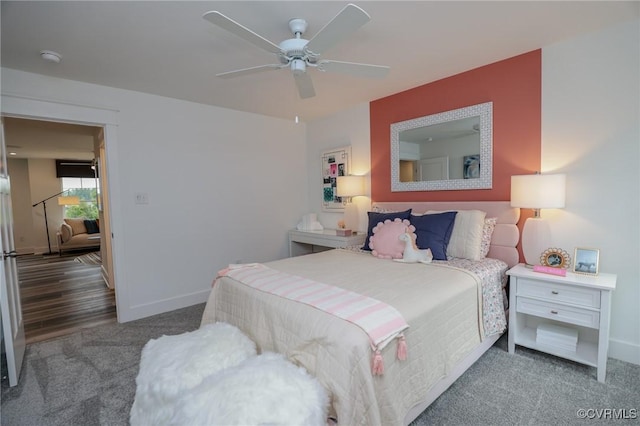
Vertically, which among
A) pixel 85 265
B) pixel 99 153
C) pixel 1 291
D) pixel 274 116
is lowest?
pixel 85 265

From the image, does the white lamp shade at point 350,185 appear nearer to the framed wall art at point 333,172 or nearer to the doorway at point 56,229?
the framed wall art at point 333,172

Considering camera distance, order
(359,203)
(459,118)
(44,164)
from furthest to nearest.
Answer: (44,164)
(359,203)
(459,118)

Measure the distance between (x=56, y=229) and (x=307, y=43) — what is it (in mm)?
8920

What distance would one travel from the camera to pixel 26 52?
2240 mm

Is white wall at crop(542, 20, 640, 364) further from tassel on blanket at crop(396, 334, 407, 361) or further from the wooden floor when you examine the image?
the wooden floor

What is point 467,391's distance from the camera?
1882mm

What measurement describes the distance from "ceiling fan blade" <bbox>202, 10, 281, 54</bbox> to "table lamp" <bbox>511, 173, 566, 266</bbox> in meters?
2.01

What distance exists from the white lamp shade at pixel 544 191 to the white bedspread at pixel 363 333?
0.75m

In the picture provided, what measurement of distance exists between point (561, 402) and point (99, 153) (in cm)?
558

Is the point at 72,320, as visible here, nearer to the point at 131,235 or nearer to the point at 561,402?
the point at 131,235

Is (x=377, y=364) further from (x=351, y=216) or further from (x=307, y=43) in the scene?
(x=351, y=216)

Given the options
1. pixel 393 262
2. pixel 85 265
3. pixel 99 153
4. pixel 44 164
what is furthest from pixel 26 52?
pixel 44 164

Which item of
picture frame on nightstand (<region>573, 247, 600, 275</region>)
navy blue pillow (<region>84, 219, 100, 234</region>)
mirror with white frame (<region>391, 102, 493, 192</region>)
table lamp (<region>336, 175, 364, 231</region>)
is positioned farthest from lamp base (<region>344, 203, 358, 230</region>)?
navy blue pillow (<region>84, 219, 100, 234</region>)

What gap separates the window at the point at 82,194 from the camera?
7.90m
